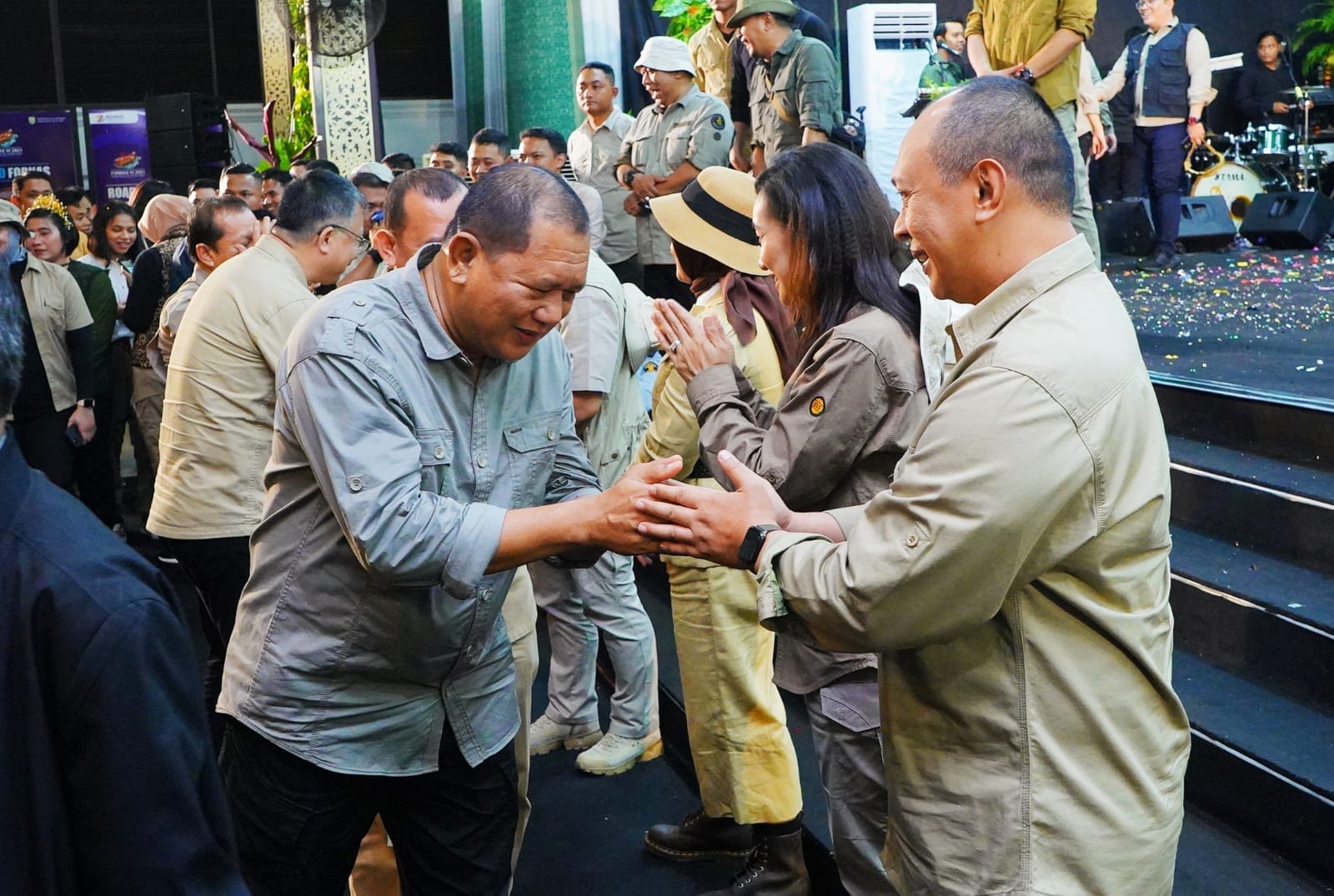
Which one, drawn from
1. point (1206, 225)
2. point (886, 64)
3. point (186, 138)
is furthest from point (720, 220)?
point (186, 138)

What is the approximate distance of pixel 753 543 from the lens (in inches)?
64.5

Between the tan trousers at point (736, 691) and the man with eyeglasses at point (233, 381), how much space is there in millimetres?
1296

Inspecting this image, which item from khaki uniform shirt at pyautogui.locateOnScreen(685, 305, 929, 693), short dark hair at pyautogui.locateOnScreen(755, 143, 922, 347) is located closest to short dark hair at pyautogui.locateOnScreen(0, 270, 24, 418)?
khaki uniform shirt at pyautogui.locateOnScreen(685, 305, 929, 693)

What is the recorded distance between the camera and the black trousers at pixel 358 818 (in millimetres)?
1954

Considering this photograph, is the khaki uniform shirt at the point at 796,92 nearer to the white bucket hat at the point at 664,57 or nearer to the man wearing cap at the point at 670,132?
the man wearing cap at the point at 670,132

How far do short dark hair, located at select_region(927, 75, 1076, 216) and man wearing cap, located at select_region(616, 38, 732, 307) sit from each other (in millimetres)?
4161

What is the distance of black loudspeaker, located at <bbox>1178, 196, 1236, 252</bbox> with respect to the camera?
31.7ft

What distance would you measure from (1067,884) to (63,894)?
3.58 feet

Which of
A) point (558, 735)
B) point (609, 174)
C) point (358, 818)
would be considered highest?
point (609, 174)

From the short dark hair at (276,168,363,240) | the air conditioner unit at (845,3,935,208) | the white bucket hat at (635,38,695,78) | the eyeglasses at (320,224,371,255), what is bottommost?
the eyeglasses at (320,224,371,255)

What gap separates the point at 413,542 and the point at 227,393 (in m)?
1.97

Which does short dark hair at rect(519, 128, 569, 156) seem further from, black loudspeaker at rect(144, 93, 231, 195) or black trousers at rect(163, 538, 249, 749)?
black loudspeaker at rect(144, 93, 231, 195)

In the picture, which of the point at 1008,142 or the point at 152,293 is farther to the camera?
the point at 152,293

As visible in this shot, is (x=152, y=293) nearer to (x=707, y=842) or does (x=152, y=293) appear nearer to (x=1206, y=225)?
(x=707, y=842)
